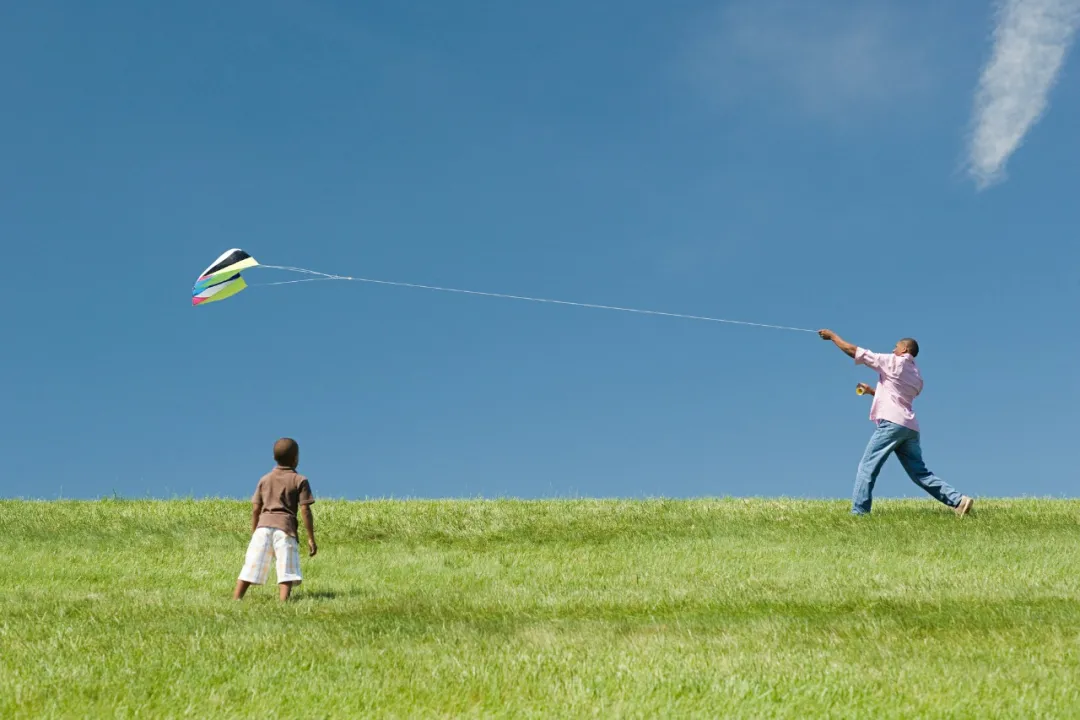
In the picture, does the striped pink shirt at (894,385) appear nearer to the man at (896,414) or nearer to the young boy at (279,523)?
the man at (896,414)

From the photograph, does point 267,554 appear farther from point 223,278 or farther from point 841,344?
point 841,344

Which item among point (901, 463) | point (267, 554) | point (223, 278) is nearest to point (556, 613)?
point (267, 554)

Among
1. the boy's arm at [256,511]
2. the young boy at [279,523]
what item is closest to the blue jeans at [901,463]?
the young boy at [279,523]

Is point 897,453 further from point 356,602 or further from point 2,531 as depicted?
point 2,531

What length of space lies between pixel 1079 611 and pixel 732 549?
5.44 meters

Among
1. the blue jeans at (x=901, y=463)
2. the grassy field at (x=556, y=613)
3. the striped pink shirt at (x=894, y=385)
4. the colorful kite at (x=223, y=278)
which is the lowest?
the grassy field at (x=556, y=613)

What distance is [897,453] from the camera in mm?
16266

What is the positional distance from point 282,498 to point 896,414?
9673mm

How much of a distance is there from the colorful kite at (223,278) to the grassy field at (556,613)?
370 centimetres

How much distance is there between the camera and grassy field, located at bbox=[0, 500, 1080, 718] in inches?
247

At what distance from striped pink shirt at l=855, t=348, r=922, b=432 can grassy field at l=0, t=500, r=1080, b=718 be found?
1.68m

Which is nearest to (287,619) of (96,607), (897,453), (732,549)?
(96,607)

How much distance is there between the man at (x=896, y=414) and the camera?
51.9 feet

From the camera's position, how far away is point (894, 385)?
52.3 ft
